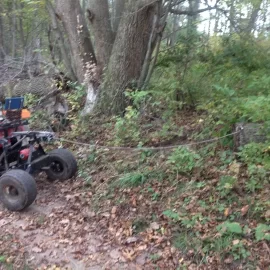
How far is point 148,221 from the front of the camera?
5.38 metres

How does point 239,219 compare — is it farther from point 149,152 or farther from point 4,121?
point 4,121

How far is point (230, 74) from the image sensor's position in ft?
26.9

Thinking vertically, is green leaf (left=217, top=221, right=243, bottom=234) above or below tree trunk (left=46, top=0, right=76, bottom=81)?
below

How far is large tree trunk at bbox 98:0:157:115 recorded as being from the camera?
8.50 metres

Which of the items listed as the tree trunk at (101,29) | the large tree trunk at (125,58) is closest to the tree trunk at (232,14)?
the large tree trunk at (125,58)

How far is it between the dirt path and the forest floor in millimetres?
12

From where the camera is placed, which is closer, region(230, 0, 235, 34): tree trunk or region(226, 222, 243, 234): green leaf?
region(226, 222, 243, 234): green leaf

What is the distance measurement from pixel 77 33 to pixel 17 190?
525 cm

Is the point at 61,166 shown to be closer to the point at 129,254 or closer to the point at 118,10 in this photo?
the point at 129,254

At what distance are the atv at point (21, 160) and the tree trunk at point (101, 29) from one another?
10.4 feet

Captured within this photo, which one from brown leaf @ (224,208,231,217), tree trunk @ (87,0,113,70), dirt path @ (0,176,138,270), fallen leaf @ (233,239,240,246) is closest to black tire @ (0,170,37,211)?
dirt path @ (0,176,138,270)

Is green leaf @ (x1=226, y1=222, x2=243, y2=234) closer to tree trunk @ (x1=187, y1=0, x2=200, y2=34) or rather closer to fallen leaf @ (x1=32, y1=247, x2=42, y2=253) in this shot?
fallen leaf @ (x1=32, y1=247, x2=42, y2=253)

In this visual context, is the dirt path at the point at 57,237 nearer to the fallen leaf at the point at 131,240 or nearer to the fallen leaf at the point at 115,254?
the fallen leaf at the point at 115,254

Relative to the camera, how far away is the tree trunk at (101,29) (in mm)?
9492
